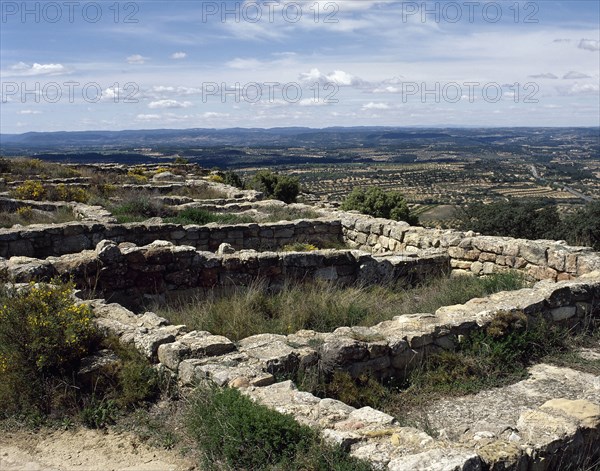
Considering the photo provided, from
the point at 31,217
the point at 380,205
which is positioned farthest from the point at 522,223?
the point at 31,217

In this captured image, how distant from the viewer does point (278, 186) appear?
24.9 meters

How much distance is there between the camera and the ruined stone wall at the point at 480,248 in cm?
917

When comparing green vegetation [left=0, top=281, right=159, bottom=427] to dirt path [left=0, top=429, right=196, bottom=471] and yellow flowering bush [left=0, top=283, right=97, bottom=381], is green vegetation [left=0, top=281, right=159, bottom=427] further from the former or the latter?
dirt path [left=0, top=429, right=196, bottom=471]

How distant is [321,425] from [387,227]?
9050mm

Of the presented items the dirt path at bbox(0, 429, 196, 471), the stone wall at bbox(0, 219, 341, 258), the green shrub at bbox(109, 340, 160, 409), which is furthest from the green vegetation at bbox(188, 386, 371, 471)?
the stone wall at bbox(0, 219, 341, 258)

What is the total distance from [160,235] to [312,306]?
18.4 ft

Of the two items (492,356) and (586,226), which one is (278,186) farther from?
(492,356)

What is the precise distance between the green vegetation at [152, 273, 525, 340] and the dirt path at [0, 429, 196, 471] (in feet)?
6.19

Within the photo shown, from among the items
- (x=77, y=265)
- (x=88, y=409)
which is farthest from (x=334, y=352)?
(x=77, y=265)

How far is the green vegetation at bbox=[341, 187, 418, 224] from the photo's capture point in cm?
2088

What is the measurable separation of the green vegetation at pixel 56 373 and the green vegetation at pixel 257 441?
1.02m

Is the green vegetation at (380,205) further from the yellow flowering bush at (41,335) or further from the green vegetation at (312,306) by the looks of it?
the yellow flowering bush at (41,335)

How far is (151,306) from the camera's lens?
7.87m

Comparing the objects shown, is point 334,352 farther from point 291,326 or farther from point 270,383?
point 291,326
